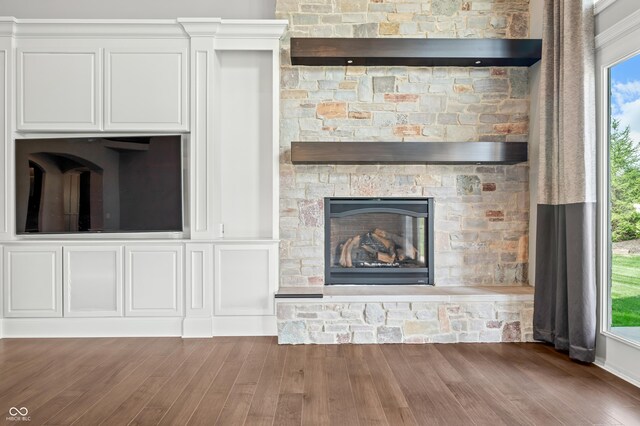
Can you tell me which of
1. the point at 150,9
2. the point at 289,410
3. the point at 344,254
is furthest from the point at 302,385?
the point at 150,9

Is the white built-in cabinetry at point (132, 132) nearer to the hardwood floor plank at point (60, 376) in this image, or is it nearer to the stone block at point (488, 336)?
the hardwood floor plank at point (60, 376)

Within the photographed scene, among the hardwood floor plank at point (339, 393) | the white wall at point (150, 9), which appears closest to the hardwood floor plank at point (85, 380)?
the hardwood floor plank at point (339, 393)

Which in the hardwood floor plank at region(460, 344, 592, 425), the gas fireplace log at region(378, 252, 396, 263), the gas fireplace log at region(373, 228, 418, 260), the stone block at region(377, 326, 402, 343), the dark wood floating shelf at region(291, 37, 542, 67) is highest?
the dark wood floating shelf at region(291, 37, 542, 67)

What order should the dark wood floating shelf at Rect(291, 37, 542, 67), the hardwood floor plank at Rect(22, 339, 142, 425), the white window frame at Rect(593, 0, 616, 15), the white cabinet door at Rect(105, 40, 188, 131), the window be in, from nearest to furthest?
the hardwood floor plank at Rect(22, 339, 142, 425), the window, the white window frame at Rect(593, 0, 616, 15), the dark wood floating shelf at Rect(291, 37, 542, 67), the white cabinet door at Rect(105, 40, 188, 131)

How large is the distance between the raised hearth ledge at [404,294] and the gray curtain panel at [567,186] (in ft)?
0.85

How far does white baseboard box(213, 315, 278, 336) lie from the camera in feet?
12.1

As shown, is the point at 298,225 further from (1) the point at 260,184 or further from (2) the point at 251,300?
(2) the point at 251,300

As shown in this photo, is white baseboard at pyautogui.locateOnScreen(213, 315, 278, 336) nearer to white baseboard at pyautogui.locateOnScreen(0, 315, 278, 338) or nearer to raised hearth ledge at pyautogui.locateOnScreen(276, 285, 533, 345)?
white baseboard at pyautogui.locateOnScreen(0, 315, 278, 338)

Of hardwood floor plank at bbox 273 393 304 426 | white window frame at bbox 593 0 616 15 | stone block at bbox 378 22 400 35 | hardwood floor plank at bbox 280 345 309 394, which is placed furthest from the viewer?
stone block at bbox 378 22 400 35

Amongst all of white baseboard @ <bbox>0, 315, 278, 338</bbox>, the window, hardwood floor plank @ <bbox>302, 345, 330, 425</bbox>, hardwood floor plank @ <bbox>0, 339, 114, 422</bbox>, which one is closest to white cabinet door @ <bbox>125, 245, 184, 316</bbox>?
white baseboard @ <bbox>0, 315, 278, 338</bbox>

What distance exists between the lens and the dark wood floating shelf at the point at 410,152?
3598 mm

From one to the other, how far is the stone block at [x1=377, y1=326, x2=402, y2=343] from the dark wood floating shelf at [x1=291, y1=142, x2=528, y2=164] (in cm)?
138

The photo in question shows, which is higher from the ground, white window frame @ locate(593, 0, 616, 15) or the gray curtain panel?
white window frame @ locate(593, 0, 616, 15)

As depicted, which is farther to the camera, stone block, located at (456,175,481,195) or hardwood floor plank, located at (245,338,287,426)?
stone block, located at (456,175,481,195)
